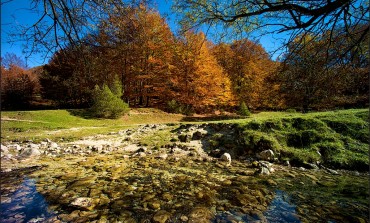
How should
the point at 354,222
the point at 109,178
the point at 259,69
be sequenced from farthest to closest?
the point at 259,69 < the point at 109,178 < the point at 354,222

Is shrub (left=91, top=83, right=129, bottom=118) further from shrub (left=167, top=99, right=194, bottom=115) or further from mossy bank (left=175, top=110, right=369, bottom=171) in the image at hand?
mossy bank (left=175, top=110, right=369, bottom=171)

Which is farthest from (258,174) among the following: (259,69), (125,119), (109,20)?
(259,69)

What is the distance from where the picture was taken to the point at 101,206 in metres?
3.33

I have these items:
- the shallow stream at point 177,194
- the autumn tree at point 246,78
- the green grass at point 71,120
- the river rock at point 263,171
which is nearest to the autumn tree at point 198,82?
the green grass at point 71,120

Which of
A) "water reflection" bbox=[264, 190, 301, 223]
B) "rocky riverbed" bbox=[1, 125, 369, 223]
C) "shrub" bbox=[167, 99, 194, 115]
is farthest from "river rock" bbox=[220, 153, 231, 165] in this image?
"shrub" bbox=[167, 99, 194, 115]

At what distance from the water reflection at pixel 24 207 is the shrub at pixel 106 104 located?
13646mm

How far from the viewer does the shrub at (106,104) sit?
1702cm

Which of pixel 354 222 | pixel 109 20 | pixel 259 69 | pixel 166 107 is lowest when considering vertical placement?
pixel 354 222

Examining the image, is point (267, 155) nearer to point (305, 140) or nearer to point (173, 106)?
point (305, 140)

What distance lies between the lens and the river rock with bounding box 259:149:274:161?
6.15 metres

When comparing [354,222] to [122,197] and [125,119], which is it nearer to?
[122,197]

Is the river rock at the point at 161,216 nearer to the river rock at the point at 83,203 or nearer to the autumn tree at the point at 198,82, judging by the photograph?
the river rock at the point at 83,203

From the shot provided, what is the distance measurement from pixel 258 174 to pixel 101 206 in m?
3.35

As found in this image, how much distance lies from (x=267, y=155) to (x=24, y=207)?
217 inches
